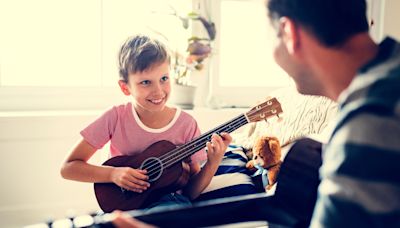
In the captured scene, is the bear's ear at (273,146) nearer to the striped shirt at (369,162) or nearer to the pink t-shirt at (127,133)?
the pink t-shirt at (127,133)

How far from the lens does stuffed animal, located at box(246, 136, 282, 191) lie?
154cm

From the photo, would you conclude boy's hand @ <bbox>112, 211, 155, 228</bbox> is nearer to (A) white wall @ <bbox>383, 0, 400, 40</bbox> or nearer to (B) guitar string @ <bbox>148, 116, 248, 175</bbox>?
(B) guitar string @ <bbox>148, 116, 248, 175</bbox>

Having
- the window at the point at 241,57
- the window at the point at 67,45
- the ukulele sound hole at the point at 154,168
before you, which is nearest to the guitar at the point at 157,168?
the ukulele sound hole at the point at 154,168

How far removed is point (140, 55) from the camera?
1411 millimetres

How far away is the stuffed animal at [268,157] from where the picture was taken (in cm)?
154

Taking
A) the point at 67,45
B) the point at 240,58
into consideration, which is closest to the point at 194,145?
the point at 67,45

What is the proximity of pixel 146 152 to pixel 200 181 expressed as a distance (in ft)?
0.63

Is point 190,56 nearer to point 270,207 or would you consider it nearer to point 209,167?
point 209,167

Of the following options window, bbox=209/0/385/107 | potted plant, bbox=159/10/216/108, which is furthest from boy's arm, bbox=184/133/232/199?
window, bbox=209/0/385/107

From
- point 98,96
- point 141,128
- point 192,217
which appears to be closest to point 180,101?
point 98,96

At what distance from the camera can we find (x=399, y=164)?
623 mm

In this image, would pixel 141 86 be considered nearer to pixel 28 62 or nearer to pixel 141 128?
pixel 141 128

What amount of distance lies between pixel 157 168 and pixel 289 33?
2.44 ft

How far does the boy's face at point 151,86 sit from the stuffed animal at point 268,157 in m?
0.38
